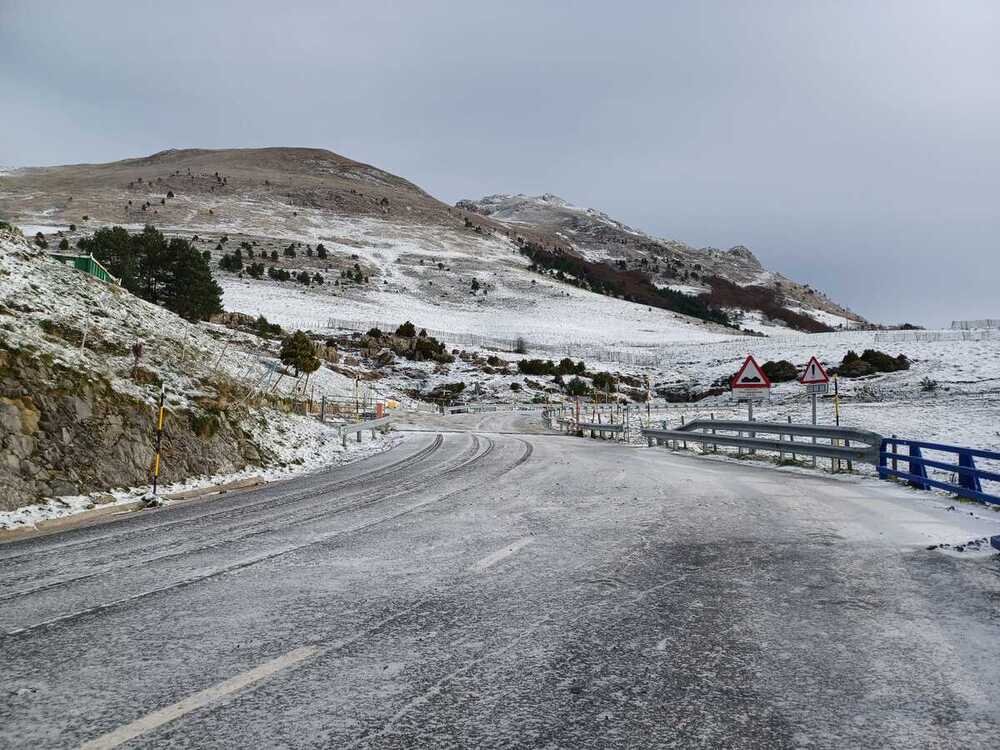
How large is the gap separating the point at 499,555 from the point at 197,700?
339cm

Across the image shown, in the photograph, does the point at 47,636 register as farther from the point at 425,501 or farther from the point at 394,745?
the point at 425,501

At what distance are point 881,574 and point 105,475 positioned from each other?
11.1 meters

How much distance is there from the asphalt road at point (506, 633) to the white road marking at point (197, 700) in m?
0.02

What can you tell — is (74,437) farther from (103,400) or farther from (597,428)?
(597,428)

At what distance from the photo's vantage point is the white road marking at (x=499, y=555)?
18.9 ft

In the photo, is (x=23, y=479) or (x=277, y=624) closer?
(x=277, y=624)

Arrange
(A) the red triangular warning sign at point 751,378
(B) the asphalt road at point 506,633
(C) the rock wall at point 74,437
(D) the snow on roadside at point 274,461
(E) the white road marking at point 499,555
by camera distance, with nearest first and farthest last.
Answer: (B) the asphalt road at point 506,633
(E) the white road marking at point 499,555
(D) the snow on roadside at point 274,461
(C) the rock wall at point 74,437
(A) the red triangular warning sign at point 751,378

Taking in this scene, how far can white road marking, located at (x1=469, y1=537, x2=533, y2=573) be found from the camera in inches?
227

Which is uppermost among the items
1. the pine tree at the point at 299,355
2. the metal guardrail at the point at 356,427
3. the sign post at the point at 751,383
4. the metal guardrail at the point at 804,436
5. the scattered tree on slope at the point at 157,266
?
the scattered tree on slope at the point at 157,266

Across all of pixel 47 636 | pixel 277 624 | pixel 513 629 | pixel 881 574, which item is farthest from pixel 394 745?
pixel 881 574

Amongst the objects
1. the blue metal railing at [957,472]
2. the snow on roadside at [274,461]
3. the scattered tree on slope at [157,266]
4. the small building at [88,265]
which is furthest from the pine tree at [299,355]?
the blue metal railing at [957,472]

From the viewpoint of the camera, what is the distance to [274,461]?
1527 centimetres

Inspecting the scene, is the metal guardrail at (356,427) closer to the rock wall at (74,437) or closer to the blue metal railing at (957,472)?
the rock wall at (74,437)

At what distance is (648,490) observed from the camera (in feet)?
35.2
